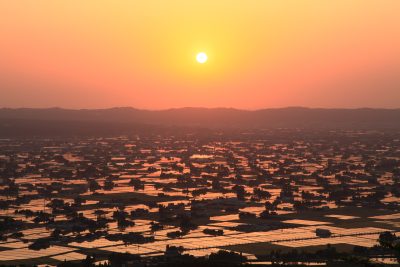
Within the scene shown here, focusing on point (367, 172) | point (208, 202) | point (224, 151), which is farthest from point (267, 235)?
point (224, 151)

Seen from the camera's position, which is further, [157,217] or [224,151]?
[224,151]

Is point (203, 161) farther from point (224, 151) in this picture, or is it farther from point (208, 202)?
point (208, 202)

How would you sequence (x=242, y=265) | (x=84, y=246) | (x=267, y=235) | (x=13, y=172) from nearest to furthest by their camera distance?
1. (x=242, y=265)
2. (x=84, y=246)
3. (x=267, y=235)
4. (x=13, y=172)

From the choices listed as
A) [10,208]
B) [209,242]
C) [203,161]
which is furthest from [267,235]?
[203,161]

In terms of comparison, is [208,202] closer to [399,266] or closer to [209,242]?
[209,242]

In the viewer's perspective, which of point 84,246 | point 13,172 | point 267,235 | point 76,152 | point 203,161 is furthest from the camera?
point 76,152

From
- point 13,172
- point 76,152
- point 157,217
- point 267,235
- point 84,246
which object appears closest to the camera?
point 84,246

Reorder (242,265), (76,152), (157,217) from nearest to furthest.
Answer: (242,265) → (157,217) → (76,152)

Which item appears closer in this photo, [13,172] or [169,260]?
[169,260]
